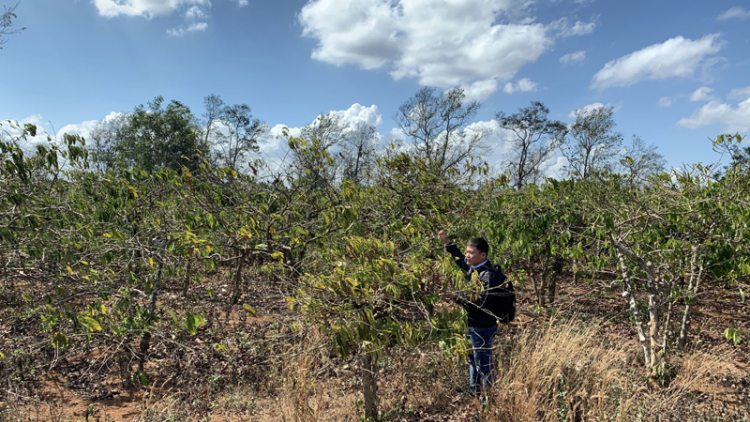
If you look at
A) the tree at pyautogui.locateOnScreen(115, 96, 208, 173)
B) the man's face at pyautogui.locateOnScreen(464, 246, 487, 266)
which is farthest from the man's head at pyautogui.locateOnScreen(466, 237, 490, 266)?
the tree at pyautogui.locateOnScreen(115, 96, 208, 173)

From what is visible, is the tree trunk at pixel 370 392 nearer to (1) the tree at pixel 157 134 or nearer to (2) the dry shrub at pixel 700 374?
(2) the dry shrub at pixel 700 374

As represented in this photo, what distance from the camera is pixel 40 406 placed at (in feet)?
12.1

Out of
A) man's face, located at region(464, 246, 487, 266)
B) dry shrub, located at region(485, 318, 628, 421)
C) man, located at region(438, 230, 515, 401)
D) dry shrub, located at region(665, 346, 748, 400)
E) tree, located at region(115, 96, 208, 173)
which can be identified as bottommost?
dry shrub, located at region(665, 346, 748, 400)

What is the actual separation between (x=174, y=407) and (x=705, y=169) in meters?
5.93

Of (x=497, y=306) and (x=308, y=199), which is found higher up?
(x=308, y=199)

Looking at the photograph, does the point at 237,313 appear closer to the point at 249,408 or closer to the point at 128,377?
the point at 128,377

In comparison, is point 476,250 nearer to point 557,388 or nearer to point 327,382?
point 557,388

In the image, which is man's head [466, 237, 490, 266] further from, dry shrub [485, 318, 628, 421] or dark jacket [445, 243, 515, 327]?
dry shrub [485, 318, 628, 421]

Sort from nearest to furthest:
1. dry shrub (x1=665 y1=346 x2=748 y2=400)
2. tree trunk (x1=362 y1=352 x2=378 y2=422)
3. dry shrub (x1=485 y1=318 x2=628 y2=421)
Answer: dry shrub (x1=485 y1=318 x2=628 y2=421) < tree trunk (x1=362 y1=352 x2=378 y2=422) < dry shrub (x1=665 y1=346 x2=748 y2=400)

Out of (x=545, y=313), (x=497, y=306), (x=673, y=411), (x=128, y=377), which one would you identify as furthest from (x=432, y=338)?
(x=545, y=313)

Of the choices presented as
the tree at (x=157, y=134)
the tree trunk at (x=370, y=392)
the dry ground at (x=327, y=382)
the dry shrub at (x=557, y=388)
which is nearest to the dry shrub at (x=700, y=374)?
the dry ground at (x=327, y=382)

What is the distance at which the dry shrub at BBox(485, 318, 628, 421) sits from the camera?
279 cm

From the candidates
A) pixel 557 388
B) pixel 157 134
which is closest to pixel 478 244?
pixel 557 388

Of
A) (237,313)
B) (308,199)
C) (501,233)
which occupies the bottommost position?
(237,313)
